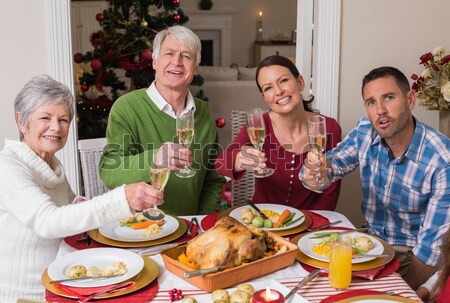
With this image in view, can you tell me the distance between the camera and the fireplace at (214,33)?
8.59 meters

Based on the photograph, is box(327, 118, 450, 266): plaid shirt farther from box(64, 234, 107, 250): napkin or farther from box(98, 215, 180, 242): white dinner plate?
box(64, 234, 107, 250): napkin

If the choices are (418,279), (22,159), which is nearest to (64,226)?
(22,159)

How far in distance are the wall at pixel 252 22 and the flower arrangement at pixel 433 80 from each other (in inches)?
239

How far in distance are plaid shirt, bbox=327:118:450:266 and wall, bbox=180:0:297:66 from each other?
679 centimetres

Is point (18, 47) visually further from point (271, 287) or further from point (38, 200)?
point (271, 287)

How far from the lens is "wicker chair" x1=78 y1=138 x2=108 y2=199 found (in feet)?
7.88

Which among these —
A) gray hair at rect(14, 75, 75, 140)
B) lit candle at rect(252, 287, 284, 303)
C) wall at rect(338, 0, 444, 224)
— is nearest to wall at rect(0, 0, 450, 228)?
wall at rect(338, 0, 444, 224)

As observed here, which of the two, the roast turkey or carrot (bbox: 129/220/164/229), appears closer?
the roast turkey

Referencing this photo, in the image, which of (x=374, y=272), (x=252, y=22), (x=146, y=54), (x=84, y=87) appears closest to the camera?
(x=374, y=272)

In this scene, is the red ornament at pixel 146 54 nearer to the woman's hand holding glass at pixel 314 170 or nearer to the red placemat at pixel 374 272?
the woman's hand holding glass at pixel 314 170

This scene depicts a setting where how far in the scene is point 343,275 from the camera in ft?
4.58

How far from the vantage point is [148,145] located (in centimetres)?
240

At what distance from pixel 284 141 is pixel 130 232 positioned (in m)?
0.91

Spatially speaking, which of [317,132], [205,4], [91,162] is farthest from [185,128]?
[205,4]
